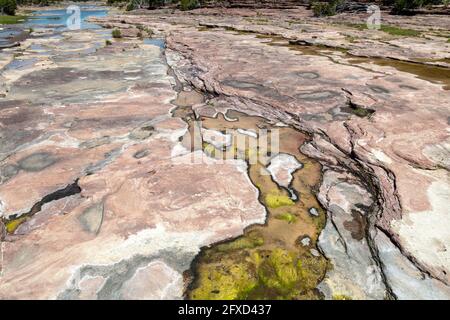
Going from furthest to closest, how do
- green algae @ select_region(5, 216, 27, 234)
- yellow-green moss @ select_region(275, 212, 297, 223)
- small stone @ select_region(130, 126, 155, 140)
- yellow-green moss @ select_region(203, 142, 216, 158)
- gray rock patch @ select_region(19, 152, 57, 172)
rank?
small stone @ select_region(130, 126, 155, 140) < yellow-green moss @ select_region(203, 142, 216, 158) < gray rock patch @ select_region(19, 152, 57, 172) < yellow-green moss @ select_region(275, 212, 297, 223) < green algae @ select_region(5, 216, 27, 234)

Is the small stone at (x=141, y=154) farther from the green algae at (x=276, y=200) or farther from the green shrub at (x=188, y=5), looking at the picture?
the green shrub at (x=188, y=5)

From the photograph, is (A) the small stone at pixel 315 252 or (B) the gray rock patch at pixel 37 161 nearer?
(A) the small stone at pixel 315 252

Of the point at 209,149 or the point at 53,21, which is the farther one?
the point at 53,21

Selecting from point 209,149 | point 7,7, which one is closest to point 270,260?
point 209,149

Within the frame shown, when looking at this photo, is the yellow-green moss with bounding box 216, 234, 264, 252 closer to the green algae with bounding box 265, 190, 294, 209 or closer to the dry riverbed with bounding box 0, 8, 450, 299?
the dry riverbed with bounding box 0, 8, 450, 299

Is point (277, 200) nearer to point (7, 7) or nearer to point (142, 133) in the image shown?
point (142, 133)

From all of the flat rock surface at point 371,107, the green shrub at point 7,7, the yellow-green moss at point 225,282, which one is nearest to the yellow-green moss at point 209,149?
the flat rock surface at point 371,107

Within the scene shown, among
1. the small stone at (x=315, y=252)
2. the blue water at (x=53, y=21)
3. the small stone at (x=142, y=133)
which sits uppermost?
the blue water at (x=53, y=21)

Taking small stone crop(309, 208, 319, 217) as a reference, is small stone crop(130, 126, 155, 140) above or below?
above

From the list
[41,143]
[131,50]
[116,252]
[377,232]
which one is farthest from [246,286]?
[131,50]

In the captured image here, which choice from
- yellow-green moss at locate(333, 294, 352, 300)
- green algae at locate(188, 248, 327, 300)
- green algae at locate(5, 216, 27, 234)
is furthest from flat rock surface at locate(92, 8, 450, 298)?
green algae at locate(5, 216, 27, 234)
